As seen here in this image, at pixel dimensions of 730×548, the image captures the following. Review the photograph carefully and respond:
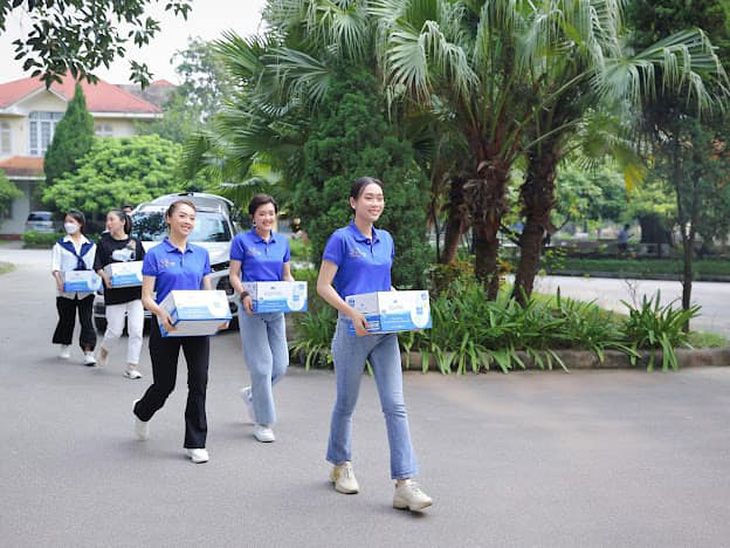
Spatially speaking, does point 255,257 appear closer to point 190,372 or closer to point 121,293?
point 190,372

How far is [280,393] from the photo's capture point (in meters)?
8.45

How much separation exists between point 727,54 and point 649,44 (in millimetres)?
981

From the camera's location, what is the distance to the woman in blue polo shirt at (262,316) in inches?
253

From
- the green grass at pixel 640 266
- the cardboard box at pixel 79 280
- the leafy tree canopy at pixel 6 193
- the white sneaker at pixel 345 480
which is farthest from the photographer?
the leafy tree canopy at pixel 6 193

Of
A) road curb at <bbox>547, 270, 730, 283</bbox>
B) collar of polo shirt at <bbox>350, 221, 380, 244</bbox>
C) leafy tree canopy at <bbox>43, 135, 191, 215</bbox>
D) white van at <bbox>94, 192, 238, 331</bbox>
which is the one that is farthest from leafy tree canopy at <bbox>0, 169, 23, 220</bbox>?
collar of polo shirt at <bbox>350, 221, 380, 244</bbox>

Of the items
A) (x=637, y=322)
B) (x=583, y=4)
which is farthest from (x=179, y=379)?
(x=583, y=4)

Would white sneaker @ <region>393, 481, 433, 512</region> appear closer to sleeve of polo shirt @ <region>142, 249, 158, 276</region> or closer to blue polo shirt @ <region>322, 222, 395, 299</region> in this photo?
blue polo shirt @ <region>322, 222, 395, 299</region>

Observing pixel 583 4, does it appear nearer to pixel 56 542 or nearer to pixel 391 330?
pixel 391 330

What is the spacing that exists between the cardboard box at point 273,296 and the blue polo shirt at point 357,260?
1342mm

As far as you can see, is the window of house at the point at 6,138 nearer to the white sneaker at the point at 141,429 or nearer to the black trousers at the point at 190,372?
the white sneaker at the point at 141,429

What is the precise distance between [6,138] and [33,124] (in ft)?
5.67

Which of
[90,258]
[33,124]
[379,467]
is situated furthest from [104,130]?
[379,467]

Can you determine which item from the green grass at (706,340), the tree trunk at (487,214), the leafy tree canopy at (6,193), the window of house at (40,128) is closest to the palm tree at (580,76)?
the tree trunk at (487,214)

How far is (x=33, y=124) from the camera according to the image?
49594 mm
